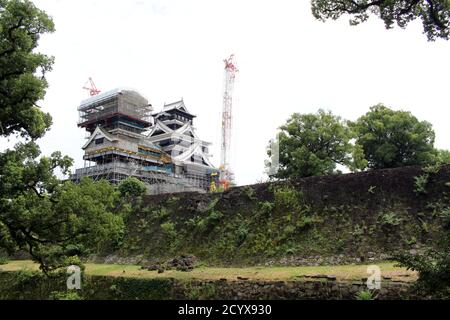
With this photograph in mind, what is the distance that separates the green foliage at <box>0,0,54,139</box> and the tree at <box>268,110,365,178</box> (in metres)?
24.1

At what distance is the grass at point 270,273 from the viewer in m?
14.2

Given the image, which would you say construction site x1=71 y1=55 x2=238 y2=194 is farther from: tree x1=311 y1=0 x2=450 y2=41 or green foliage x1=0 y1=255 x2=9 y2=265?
tree x1=311 y1=0 x2=450 y2=41

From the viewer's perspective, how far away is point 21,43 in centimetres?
1214

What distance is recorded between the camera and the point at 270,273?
17125mm

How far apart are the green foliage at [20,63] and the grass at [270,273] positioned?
9114mm

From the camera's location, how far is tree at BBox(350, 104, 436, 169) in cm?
3503

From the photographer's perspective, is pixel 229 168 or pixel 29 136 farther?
pixel 229 168

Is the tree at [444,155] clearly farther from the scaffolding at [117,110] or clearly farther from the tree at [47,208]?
the scaffolding at [117,110]

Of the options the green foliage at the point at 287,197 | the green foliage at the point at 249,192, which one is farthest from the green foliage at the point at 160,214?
the green foliage at the point at 287,197

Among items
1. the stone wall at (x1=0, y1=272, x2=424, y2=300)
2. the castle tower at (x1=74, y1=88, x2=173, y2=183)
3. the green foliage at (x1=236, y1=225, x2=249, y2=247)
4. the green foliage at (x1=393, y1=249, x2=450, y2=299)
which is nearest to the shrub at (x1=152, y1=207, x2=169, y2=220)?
the green foliage at (x1=236, y1=225, x2=249, y2=247)

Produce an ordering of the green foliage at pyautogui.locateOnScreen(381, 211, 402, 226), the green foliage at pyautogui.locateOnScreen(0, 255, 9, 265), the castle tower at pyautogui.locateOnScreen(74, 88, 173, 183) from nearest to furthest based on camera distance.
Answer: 1. the green foliage at pyautogui.locateOnScreen(381, 211, 402, 226)
2. the green foliage at pyautogui.locateOnScreen(0, 255, 9, 265)
3. the castle tower at pyautogui.locateOnScreen(74, 88, 173, 183)
